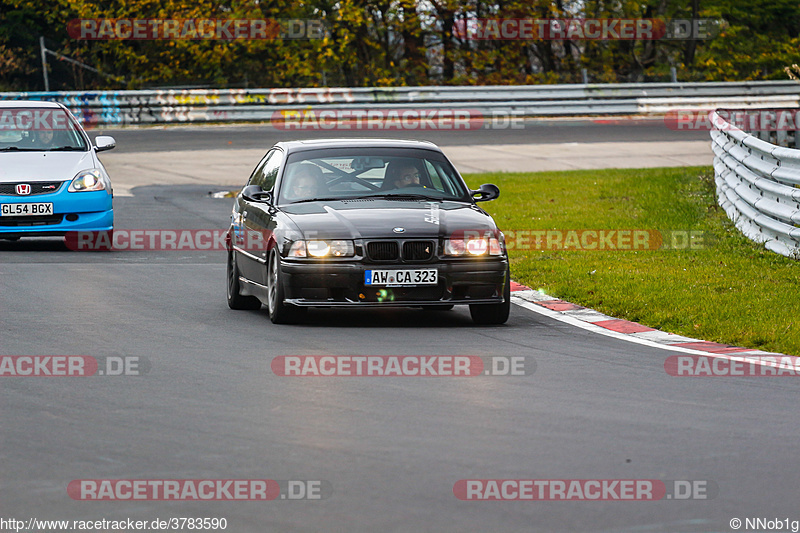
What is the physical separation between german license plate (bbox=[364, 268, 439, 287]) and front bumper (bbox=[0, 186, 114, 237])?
6.46 meters

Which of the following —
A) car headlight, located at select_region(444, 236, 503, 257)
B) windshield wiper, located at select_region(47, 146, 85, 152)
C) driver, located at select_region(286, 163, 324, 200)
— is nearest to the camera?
car headlight, located at select_region(444, 236, 503, 257)

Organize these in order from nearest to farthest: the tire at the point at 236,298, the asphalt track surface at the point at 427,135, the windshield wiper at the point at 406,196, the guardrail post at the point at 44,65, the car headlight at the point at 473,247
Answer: the car headlight at the point at 473,247 < the windshield wiper at the point at 406,196 < the tire at the point at 236,298 < the asphalt track surface at the point at 427,135 < the guardrail post at the point at 44,65

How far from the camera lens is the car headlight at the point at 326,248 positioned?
1012cm

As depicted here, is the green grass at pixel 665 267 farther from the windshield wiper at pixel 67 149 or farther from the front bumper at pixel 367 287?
the windshield wiper at pixel 67 149

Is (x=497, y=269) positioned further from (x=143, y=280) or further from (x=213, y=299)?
(x=143, y=280)

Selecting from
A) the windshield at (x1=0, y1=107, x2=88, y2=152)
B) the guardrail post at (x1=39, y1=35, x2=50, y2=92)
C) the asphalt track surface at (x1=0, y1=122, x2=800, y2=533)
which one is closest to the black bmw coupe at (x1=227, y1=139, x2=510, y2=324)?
the asphalt track surface at (x1=0, y1=122, x2=800, y2=533)

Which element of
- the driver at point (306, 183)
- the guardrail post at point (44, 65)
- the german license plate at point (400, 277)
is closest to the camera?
the german license plate at point (400, 277)

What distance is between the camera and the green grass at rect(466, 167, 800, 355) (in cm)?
1041

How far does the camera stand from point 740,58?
45750 millimetres

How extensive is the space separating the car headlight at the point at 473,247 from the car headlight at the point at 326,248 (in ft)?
2.38

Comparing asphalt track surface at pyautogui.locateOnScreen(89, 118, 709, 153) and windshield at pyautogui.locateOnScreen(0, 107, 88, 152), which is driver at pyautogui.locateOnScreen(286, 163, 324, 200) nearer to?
windshield at pyautogui.locateOnScreen(0, 107, 88, 152)

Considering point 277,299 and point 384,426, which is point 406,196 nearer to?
point 277,299

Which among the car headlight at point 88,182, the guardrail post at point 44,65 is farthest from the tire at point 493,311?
the guardrail post at point 44,65

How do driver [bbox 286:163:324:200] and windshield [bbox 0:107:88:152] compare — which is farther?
windshield [bbox 0:107:88:152]
